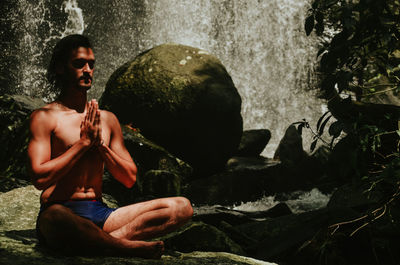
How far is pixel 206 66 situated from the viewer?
11023mm

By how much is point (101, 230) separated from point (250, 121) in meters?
14.8

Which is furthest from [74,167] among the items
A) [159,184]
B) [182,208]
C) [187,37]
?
[187,37]

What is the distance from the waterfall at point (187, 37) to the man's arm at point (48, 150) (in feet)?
49.5

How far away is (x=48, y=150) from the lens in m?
3.08

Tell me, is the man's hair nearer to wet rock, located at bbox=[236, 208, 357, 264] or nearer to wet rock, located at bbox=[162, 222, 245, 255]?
wet rock, located at bbox=[162, 222, 245, 255]

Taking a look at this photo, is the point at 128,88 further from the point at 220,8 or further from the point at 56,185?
the point at 220,8

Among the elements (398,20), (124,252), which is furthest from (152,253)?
(398,20)

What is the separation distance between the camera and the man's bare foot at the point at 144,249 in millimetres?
3180

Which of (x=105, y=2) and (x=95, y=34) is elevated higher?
(x=105, y=2)

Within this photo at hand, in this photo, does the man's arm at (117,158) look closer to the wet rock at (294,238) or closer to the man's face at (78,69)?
the man's face at (78,69)

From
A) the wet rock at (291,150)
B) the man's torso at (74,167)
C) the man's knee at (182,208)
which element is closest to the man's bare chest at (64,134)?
the man's torso at (74,167)

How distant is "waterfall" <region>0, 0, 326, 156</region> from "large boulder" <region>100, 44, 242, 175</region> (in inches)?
279

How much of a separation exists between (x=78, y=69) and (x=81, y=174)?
0.71 m

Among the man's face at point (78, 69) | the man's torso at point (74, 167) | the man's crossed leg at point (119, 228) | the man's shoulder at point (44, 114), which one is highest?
the man's face at point (78, 69)
